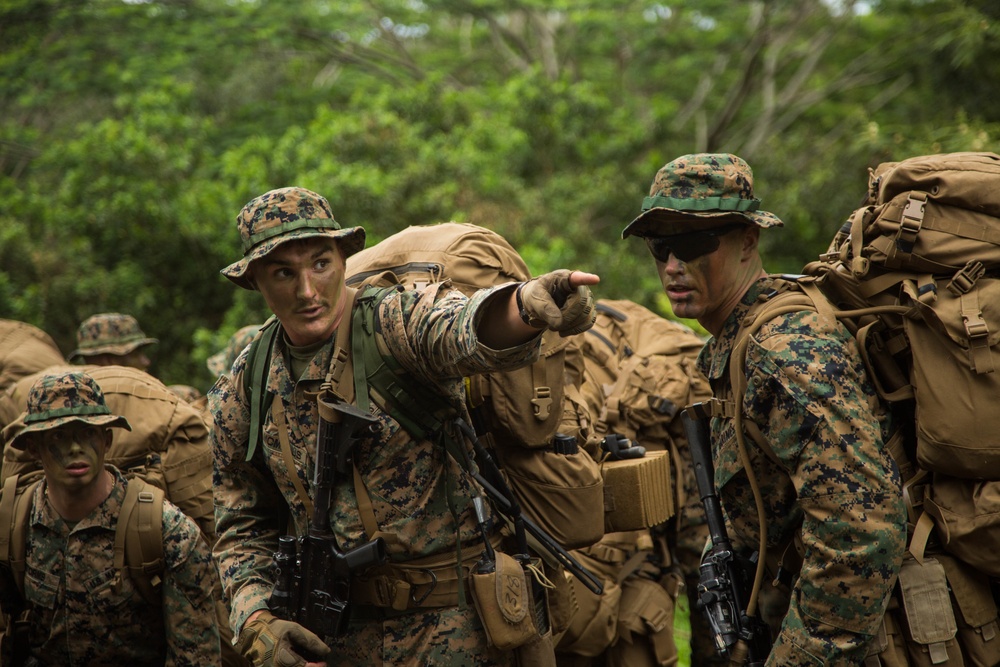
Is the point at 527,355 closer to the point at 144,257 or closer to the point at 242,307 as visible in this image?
the point at 242,307

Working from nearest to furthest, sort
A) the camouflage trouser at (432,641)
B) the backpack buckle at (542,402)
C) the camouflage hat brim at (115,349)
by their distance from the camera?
the camouflage trouser at (432,641) → the backpack buckle at (542,402) → the camouflage hat brim at (115,349)

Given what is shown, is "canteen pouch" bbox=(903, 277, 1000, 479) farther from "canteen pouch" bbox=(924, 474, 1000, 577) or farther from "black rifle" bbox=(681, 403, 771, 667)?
"black rifle" bbox=(681, 403, 771, 667)

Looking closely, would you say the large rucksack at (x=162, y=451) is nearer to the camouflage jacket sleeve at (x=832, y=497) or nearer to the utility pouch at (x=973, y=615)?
the camouflage jacket sleeve at (x=832, y=497)

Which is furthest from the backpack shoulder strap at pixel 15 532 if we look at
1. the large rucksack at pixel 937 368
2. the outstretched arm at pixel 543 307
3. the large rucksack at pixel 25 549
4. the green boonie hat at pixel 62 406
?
the large rucksack at pixel 937 368

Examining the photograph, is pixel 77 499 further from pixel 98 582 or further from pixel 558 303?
pixel 558 303

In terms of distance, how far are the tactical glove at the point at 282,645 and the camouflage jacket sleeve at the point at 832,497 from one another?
1477mm

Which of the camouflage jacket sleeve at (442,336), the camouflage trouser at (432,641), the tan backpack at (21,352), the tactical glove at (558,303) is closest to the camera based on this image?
the tactical glove at (558,303)

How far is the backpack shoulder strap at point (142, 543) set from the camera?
4691 millimetres

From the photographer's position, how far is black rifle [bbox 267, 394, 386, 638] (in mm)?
3172

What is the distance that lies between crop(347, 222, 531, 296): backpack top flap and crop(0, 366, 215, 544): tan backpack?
202 cm

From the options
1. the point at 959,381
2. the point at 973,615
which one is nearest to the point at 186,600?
the point at 973,615

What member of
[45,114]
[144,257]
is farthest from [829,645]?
[45,114]

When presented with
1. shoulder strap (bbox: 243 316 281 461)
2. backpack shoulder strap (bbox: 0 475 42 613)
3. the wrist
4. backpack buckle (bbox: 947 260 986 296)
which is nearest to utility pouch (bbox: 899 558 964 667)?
backpack buckle (bbox: 947 260 986 296)

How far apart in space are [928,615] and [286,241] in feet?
7.67
